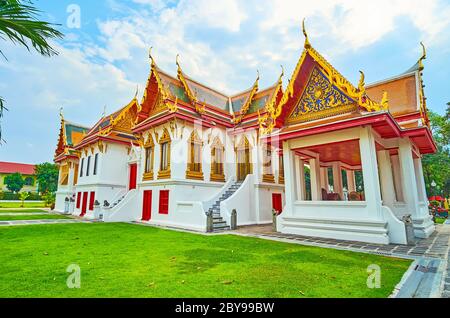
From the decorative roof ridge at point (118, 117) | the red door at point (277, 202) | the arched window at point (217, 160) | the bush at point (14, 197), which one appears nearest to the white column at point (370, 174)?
the red door at point (277, 202)

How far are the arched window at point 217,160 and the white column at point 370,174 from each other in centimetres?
760

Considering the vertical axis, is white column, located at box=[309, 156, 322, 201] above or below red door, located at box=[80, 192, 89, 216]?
above

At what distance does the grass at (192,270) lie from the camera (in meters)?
2.99

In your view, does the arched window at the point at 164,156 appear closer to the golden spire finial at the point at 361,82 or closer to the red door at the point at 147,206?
the red door at the point at 147,206

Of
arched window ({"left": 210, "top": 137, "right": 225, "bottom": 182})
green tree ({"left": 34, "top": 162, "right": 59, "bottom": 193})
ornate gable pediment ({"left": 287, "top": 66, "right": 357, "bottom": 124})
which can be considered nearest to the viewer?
ornate gable pediment ({"left": 287, "top": 66, "right": 357, "bottom": 124})

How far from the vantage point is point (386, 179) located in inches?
324

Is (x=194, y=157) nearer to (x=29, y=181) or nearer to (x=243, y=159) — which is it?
(x=243, y=159)

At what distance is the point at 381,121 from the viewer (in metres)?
6.40

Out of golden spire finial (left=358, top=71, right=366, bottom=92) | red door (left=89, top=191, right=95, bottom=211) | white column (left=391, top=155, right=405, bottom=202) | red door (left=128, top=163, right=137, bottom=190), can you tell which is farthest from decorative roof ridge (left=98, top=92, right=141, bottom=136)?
white column (left=391, top=155, right=405, bottom=202)

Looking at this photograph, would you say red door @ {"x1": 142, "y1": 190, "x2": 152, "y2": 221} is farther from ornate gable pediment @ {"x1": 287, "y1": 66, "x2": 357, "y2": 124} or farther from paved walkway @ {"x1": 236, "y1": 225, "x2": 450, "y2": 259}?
ornate gable pediment @ {"x1": 287, "y1": 66, "x2": 357, "y2": 124}

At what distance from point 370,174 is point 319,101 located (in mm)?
2701

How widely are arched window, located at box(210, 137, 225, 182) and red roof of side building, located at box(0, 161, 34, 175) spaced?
5335 centimetres

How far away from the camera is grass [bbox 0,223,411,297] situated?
→ 2990 millimetres
